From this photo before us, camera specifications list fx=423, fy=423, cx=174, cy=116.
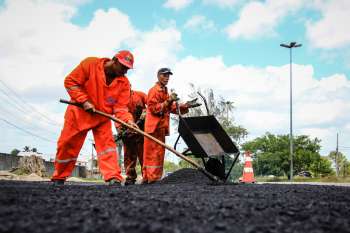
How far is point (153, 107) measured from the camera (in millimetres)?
6477

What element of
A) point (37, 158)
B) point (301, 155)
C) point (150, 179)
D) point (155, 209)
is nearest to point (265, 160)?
point (301, 155)

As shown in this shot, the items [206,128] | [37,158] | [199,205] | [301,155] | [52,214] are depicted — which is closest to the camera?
[52,214]

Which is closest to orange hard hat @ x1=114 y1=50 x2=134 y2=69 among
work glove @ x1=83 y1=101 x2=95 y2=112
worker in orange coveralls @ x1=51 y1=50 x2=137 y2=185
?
worker in orange coveralls @ x1=51 y1=50 x2=137 y2=185

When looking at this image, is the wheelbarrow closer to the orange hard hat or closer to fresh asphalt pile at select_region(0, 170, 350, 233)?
the orange hard hat

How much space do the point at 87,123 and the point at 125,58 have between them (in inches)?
35.9

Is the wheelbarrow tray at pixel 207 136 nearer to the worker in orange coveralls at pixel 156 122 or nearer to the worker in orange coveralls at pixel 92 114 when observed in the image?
the worker in orange coveralls at pixel 156 122

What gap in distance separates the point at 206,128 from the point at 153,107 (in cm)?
91

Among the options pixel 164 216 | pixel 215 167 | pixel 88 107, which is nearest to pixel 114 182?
pixel 88 107

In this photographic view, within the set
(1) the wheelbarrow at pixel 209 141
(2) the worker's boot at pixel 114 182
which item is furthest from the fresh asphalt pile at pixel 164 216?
A: (1) the wheelbarrow at pixel 209 141

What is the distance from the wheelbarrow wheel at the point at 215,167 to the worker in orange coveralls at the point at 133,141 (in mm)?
1664

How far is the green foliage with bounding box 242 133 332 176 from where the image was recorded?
60469mm

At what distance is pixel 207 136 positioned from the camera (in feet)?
19.8

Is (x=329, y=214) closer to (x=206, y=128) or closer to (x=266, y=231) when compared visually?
(x=266, y=231)

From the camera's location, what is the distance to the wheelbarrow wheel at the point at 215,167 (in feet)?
18.9
